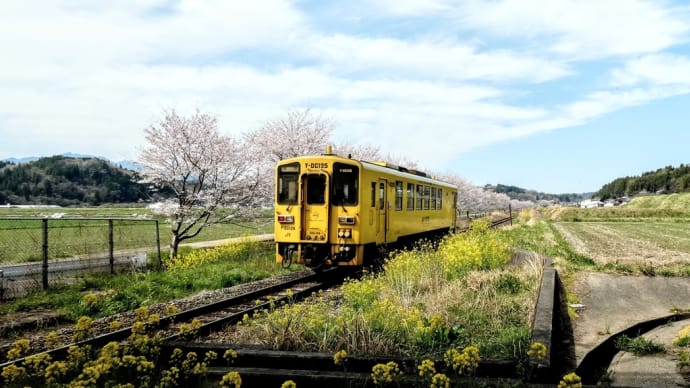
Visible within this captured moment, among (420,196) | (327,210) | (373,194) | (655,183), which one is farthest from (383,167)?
(655,183)

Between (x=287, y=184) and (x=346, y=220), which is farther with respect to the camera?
(x=287, y=184)

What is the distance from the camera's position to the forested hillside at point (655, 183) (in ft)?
373

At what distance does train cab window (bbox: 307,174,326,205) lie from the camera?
12.6 m

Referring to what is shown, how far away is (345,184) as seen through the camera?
40.7ft

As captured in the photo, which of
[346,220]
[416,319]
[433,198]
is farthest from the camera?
[433,198]

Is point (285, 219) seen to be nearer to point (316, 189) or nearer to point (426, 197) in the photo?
point (316, 189)

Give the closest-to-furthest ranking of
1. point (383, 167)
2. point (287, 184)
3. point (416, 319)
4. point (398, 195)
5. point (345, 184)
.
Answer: point (416, 319) < point (345, 184) < point (287, 184) < point (383, 167) < point (398, 195)

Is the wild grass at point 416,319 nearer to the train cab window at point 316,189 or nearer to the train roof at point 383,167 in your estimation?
the train cab window at point 316,189

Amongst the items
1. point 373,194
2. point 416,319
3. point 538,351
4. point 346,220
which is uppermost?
point 373,194

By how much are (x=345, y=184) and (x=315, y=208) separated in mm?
895

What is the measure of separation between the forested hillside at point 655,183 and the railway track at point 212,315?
112 m

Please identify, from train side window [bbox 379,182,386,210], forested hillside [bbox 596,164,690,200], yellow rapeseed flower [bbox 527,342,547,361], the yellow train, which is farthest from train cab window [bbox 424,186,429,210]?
forested hillside [bbox 596,164,690,200]

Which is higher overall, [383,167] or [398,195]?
[383,167]

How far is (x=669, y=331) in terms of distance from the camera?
701 centimetres
